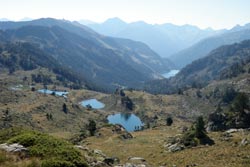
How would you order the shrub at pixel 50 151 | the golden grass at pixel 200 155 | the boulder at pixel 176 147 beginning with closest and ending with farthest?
1. the shrub at pixel 50 151
2. the golden grass at pixel 200 155
3. the boulder at pixel 176 147

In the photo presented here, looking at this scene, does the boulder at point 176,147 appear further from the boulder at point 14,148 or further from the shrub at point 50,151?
the boulder at point 14,148

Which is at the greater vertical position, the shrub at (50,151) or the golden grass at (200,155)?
the shrub at (50,151)

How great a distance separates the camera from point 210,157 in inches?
1858

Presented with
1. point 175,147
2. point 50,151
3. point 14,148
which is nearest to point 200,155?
point 175,147

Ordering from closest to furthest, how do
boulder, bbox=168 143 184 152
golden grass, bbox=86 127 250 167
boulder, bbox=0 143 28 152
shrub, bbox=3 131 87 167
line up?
shrub, bbox=3 131 87 167 → boulder, bbox=0 143 28 152 → golden grass, bbox=86 127 250 167 → boulder, bbox=168 143 184 152

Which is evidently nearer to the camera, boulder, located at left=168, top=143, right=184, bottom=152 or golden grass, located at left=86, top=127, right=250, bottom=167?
golden grass, located at left=86, top=127, right=250, bottom=167

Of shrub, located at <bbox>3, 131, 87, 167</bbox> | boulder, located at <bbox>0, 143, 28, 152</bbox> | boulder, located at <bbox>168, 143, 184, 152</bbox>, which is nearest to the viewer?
shrub, located at <bbox>3, 131, 87, 167</bbox>

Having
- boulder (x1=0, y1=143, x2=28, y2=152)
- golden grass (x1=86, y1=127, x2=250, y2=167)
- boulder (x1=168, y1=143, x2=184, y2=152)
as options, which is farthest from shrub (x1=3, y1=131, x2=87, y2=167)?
boulder (x1=168, y1=143, x2=184, y2=152)

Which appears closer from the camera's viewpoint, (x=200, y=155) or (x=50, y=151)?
(x=50, y=151)

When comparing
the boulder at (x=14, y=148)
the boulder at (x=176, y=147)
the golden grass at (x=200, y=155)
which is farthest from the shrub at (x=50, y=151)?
the boulder at (x=176, y=147)

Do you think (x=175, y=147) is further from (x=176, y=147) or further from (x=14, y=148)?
(x=14, y=148)

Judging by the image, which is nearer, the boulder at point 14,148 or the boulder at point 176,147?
the boulder at point 14,148

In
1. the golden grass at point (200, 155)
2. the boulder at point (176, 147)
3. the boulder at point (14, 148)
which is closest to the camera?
the boulder at point (14, 148)

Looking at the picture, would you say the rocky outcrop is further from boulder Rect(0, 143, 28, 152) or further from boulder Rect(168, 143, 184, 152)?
boulder Rect(0, 143, 28, 152)
